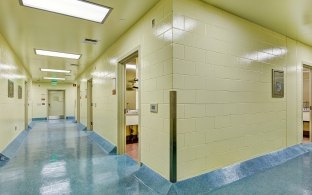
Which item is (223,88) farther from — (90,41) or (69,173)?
(90,41)

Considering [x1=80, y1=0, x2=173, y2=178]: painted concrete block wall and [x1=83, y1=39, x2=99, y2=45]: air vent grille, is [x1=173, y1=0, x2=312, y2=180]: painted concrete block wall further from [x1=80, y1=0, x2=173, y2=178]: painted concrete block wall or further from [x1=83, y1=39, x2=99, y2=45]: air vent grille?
[x1=83, y1=39, x2=99, y2=45]: air vent grille

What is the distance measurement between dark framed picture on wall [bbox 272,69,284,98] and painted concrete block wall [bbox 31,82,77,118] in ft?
39.5

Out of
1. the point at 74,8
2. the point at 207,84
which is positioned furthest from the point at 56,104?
the point at 207,84

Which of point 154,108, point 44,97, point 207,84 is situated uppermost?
point 207,84

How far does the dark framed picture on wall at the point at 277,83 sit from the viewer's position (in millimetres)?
3625

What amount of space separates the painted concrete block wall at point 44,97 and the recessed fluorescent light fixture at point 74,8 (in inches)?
426

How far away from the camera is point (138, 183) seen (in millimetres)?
2566

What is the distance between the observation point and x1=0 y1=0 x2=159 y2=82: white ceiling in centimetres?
272

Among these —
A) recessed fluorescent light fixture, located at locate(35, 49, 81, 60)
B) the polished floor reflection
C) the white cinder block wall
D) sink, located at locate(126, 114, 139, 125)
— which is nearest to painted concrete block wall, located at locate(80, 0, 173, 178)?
the white cinder block wall

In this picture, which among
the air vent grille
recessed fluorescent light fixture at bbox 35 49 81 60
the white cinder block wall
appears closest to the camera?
the white cinder block wall

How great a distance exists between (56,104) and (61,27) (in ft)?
36.6

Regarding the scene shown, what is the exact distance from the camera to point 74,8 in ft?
9.02

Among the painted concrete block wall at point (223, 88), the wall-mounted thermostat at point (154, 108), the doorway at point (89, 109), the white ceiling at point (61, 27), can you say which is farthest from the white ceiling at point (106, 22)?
the doorway at point (89, 109)

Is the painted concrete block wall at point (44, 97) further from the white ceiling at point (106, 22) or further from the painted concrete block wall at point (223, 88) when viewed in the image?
the painted concrete block wall at point (223, 88)
